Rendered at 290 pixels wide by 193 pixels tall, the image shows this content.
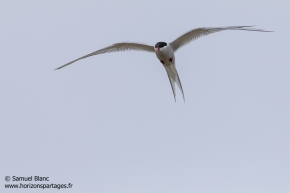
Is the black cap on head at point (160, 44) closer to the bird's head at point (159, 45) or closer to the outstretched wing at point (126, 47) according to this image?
the bird's head at point (159, 45)

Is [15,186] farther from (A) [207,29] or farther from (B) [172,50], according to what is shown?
(A) [207,29]

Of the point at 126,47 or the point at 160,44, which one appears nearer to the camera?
the point at 160,44

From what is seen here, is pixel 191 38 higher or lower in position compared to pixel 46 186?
higher

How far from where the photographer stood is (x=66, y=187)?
16344 mm

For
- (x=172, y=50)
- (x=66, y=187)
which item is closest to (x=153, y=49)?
(x=172, y=50)

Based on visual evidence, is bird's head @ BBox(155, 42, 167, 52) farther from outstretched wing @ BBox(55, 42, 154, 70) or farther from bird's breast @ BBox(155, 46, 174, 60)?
outstretched wing @ BBox(55, 42, 154, 70)

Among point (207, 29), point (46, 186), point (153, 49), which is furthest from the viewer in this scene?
point (46, 186)

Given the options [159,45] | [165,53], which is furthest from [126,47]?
[165,53]

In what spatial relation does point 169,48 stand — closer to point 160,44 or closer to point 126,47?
point 160,44

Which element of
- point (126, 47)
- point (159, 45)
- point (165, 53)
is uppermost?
point (126, 47)

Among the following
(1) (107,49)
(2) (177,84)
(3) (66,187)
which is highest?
(1) (107,49)

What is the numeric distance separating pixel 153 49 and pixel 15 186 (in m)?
5.29

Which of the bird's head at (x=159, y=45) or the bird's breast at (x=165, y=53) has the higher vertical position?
the bird's head at (x=159, y=45)

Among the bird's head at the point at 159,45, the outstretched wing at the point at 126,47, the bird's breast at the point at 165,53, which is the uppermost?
the outstretched wing at the point at 126,47
